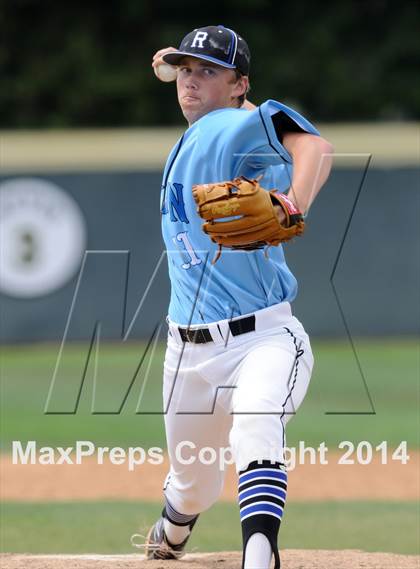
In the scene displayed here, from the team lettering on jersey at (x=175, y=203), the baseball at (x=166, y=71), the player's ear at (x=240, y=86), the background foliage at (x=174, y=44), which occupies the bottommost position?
the team lettering on jersey at (x=175, y=203)

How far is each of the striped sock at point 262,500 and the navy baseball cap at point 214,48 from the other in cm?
148

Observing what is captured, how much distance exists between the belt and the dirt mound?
3.19 ft

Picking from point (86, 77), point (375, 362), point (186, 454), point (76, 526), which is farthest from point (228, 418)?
point (86, 77)

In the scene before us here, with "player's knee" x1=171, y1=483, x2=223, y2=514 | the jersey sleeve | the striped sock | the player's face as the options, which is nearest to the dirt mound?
"player's knee" x1=171, y1=483, x2=223, y2=514

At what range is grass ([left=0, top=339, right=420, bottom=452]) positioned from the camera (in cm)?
933

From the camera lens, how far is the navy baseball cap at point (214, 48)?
448cm

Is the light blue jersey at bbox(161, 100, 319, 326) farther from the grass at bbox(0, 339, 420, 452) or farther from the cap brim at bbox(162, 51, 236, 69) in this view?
the grass at bbox(0, 339, 420, 452)

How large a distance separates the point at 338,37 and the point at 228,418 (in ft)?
62.5

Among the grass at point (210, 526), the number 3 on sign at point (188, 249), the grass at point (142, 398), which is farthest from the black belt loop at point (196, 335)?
the grass at point (142, 398)

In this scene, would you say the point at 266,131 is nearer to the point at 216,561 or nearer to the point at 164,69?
the point at 164,69

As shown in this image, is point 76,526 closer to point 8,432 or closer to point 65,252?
point 8,432

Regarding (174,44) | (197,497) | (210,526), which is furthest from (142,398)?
(174,44)

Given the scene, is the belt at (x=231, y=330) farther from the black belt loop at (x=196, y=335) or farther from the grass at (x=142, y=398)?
the grass at (x=142, y=398)

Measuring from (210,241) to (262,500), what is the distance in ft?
3.20
